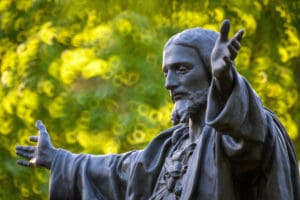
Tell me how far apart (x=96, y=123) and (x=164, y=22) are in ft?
4.70

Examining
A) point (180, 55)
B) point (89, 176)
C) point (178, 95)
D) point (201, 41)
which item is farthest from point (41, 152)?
point (201, 41)

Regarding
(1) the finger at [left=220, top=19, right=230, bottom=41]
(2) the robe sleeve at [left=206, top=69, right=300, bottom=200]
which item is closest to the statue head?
(2) the robe sleeve at [left=206, top=69, right=300, bottom=200]

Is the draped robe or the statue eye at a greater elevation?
the statue eye

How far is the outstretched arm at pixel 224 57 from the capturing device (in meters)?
10.1

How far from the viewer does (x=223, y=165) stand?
10516 mm

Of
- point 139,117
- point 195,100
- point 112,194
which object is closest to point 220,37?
point 195,100

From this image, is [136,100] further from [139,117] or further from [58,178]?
[58,178]

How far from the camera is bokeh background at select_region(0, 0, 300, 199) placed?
18.7 metres

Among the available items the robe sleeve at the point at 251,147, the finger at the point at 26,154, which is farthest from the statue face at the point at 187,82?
the finger at the point at 26,154

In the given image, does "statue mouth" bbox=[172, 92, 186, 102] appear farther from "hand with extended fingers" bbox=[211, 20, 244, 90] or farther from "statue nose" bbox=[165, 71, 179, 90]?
"hand with extended fingers" bbox=[211, 20, 244, 90]

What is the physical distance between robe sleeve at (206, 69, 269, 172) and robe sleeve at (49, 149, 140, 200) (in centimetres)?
131

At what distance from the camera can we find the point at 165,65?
1125cm

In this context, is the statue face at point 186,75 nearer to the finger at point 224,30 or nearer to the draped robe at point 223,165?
the draped robe at point 223,165

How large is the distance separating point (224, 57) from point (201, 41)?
3.78 feet
